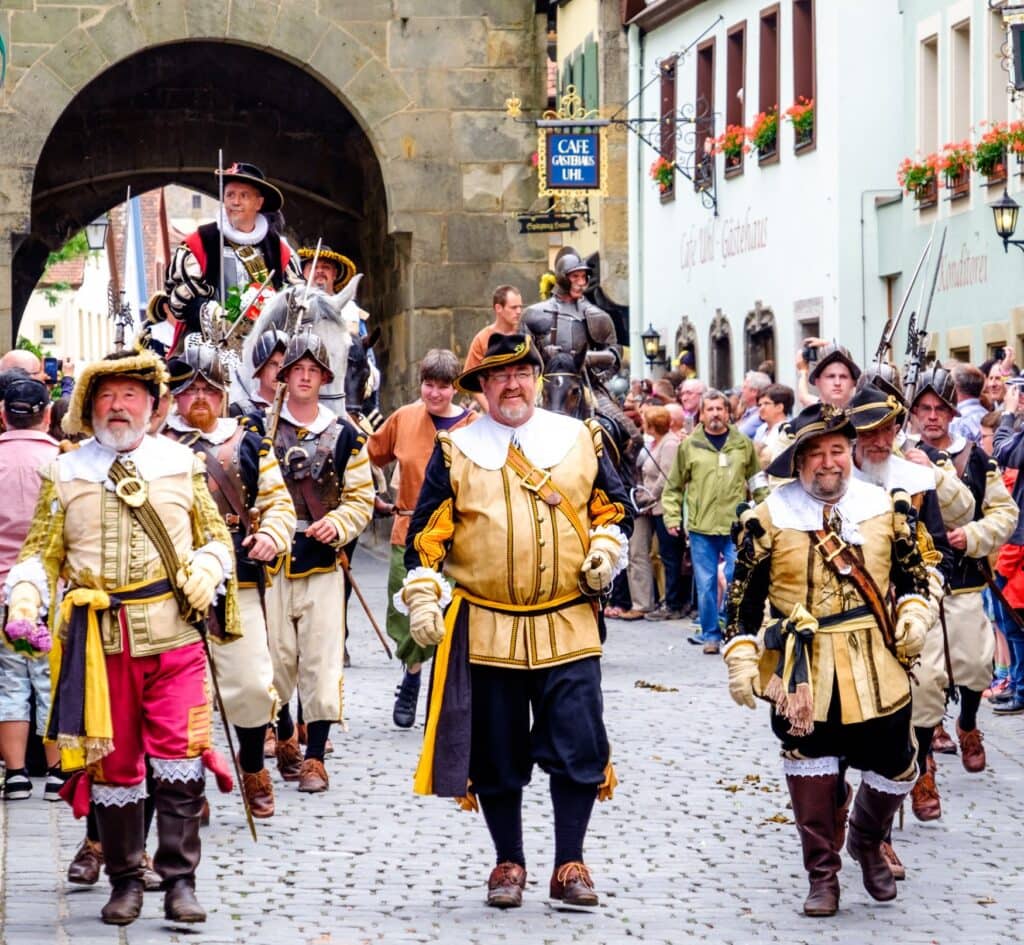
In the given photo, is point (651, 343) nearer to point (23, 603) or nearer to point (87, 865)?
point (87, 865)

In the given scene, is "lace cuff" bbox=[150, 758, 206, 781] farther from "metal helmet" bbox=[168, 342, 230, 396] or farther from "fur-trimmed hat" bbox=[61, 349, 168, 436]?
"metal helmet" bbox=[168, 342, 230, 396]

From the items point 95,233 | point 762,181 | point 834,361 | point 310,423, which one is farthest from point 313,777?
point 95,233

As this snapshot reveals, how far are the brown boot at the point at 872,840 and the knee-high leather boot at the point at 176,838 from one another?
204 cm

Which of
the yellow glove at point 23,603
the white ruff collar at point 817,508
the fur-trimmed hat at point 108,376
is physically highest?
the fur-trimmed hat at point 108,376

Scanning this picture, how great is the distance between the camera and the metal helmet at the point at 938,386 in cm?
1050

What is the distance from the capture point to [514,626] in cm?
818

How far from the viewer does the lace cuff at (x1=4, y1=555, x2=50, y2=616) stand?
780cm

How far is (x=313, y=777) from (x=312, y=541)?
0.97 metres

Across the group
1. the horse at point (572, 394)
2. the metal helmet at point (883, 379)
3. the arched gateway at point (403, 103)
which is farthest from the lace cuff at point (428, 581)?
the arched gateway at point (403, 103)

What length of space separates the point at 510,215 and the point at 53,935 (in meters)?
18.9

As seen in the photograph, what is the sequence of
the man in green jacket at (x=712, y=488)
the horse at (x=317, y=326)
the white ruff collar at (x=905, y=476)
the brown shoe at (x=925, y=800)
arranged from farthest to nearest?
the man in green jacket at (x=712, y=488) < the horse at (x=317, y=326) < the brown shoe at (x=925, y=800) < the white ruff collar at (x=905, y=476)

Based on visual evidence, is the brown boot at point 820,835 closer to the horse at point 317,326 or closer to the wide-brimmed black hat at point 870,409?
the wide-brimmed black hat at point 870,409

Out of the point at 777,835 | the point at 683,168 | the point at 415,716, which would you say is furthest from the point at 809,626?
the point at 683,168

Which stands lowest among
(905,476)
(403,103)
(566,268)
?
(905,476)
